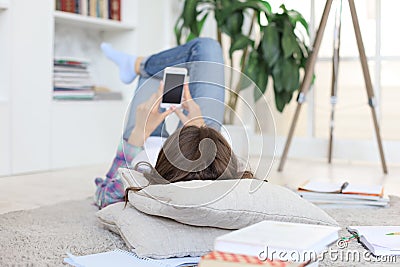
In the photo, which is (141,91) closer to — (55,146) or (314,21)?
(55,146)

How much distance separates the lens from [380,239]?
177 cm

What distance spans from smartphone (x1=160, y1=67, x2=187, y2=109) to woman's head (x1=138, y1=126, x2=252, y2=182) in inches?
6.1

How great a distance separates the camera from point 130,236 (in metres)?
1.68

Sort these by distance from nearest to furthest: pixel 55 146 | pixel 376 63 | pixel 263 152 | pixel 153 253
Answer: pixel 153 253
pixel 263 152
pixel 55 146
pixel 376 63

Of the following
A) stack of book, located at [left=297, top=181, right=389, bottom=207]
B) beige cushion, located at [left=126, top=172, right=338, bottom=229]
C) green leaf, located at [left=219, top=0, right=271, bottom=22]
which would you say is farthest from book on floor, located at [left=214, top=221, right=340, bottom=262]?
green leaf, located at [left=219, top=0, right=271, bottom=22]

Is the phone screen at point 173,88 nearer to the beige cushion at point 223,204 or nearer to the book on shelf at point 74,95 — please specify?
the beige cushion at point 223,204

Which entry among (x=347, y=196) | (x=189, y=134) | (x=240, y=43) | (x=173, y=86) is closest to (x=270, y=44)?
(x=240, y=43)

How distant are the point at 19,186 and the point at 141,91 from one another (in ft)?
3.79

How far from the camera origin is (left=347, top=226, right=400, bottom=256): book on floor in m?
1.68

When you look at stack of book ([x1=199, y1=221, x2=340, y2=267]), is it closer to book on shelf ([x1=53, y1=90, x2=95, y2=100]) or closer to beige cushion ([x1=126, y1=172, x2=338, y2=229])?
beige cushion ([x1=126, y1=172, x2=338, y2=229])

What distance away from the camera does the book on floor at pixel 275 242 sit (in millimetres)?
1210

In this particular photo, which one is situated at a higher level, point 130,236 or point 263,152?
point 263,152

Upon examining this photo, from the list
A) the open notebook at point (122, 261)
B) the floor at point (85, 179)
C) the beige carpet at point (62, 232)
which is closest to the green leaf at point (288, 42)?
the floor at point (85, 179)

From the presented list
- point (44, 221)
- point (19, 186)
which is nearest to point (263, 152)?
point (44, 221)
